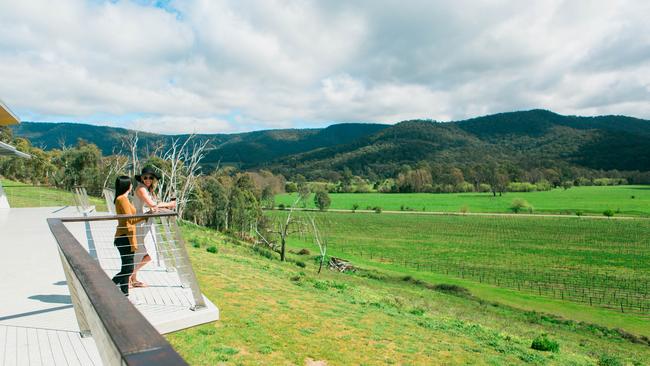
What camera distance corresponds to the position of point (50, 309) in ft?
19.0

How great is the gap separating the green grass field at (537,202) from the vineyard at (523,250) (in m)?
13.1

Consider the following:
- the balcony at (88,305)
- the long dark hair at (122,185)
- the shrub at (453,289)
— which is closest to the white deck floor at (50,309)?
the balcony at (88,305)

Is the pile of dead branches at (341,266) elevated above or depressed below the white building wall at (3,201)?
below

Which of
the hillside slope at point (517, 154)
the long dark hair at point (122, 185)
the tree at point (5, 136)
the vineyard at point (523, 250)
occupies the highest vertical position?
the hillside slope at point (517, 154)

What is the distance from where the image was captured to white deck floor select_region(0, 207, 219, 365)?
446cm

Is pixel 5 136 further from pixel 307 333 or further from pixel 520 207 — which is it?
pixel 520 207

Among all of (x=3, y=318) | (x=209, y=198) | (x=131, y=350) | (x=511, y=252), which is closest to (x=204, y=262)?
(x=3, y=318)

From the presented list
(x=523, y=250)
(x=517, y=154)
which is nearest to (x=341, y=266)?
(x=523, y=250)

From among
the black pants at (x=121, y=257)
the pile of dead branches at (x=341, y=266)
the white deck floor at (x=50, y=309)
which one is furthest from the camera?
the pile of dead branches at (x=341, y=266)

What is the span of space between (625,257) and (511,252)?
11709 millimetres

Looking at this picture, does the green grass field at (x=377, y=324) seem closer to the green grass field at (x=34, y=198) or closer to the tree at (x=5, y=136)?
the green grass field at (x=34, y=198)

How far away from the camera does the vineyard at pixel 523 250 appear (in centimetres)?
3256

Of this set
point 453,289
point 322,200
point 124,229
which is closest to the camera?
point 124,229

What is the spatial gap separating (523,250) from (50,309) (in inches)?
2043
